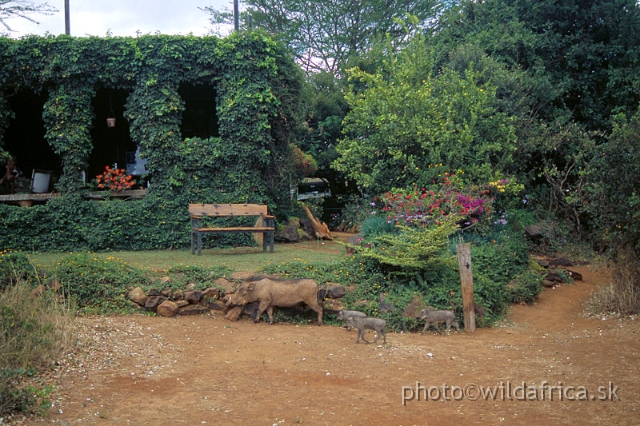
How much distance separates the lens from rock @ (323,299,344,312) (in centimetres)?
958

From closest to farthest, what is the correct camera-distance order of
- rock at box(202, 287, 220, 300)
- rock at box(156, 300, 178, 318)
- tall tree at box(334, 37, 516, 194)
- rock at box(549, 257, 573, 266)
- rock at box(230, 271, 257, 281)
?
1. rock at box(156, 300, 178, 318)
2. rock at box(202, 287, 220, 300)
3. rock at box(230, 271, 257, 281)
4. rock at box(549, 257, 573, 266)
5. tall tree at box(334, 37, 516, 194)

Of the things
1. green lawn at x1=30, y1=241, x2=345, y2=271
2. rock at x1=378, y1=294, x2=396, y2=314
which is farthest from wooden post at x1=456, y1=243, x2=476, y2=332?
green lawn at x1=30, y1=241, x2=345, y2=271

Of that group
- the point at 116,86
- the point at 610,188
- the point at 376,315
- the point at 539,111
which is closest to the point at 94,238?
the point at 116,86

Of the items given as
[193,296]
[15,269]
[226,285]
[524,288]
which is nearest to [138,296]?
[193,296]

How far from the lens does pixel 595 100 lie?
18156 millimetres

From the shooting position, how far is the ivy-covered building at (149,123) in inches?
560

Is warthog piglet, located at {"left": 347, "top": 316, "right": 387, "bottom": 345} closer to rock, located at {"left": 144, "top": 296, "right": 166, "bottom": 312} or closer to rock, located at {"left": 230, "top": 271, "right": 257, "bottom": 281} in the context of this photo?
rock, located at {"left": 230, "top": 271, "right": 257, "bottom": 281}

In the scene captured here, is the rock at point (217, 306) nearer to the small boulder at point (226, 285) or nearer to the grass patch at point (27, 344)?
the small boulder at point (226, 285)

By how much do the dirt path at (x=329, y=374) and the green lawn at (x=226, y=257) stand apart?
2027 mm

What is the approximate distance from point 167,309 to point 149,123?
652cm

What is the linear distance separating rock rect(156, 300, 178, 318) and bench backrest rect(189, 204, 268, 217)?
361 centimetres

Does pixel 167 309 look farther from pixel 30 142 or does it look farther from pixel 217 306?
pixel 30 142

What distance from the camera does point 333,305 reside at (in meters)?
9.69

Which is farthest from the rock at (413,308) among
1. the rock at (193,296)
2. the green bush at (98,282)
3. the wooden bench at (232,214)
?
the wooden bench at (232,214)
